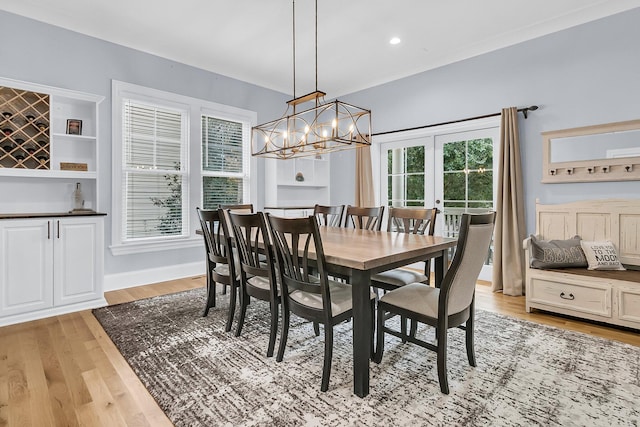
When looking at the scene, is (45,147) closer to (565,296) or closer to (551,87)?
(565,296)

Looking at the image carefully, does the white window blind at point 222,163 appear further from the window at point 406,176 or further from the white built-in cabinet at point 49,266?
the window at point 406,176

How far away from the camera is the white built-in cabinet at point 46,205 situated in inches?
118

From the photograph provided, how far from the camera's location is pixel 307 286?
204cm

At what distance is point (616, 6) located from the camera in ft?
10.6

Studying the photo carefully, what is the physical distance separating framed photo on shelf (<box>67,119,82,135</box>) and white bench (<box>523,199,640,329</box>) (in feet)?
15.4

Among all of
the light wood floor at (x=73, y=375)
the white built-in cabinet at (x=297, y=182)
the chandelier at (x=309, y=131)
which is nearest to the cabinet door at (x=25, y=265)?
the light wood floor at (x=73, y=375)

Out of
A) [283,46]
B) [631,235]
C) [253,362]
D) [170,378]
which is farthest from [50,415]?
[631,235]

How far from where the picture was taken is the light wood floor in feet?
5.68

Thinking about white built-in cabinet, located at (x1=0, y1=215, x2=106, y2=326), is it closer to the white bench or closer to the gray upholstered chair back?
the gray upholstered chair back

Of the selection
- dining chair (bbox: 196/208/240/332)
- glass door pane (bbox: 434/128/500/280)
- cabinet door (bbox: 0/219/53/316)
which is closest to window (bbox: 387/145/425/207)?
glass door pane (bbox: 434/128/500/280)

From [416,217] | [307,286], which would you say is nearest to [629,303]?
[416,217]

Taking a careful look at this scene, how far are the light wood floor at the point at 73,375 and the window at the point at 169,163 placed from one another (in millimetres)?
1312

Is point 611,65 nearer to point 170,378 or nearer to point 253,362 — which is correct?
point 253,362

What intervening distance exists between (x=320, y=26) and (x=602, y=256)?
3.55 meters
